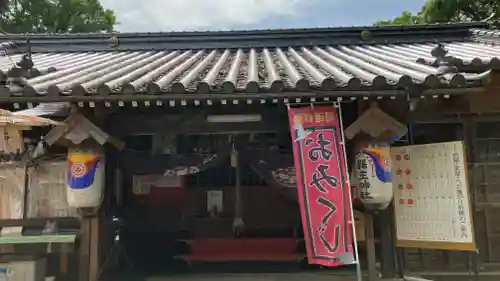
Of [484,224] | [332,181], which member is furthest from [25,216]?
[484,224]

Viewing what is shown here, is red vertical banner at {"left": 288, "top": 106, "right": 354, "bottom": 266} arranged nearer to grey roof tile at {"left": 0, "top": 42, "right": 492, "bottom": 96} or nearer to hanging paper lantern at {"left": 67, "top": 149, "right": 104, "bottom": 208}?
grey roof tile at {"left": 0, "top": 42, "right": 492, "bottom": 96}

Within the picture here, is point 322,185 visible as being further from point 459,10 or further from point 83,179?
point 459,10

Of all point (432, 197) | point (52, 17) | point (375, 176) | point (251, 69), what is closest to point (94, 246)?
point (251, 69)

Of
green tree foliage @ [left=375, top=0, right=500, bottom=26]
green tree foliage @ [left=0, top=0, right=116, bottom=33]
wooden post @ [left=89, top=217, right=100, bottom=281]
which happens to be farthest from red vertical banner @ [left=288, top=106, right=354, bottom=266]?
green tree foliage @ [left=0, top=0, right=116, bottom=33]

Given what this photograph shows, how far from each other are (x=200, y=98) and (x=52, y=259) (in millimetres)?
3742

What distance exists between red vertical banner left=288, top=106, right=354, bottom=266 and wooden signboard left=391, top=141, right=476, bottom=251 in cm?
128

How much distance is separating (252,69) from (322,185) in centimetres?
244

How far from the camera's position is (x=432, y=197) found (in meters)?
5.99

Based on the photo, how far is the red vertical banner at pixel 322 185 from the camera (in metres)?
5.30

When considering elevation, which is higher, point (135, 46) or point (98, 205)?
point (135, 46)

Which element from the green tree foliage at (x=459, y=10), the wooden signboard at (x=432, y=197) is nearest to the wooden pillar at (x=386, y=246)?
the wooden signboard at (x=432, y=197)

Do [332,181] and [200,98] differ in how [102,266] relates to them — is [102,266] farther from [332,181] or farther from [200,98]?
[332,181]

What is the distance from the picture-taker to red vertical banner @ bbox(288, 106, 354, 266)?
209 inches

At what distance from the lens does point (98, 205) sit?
5859 mm
